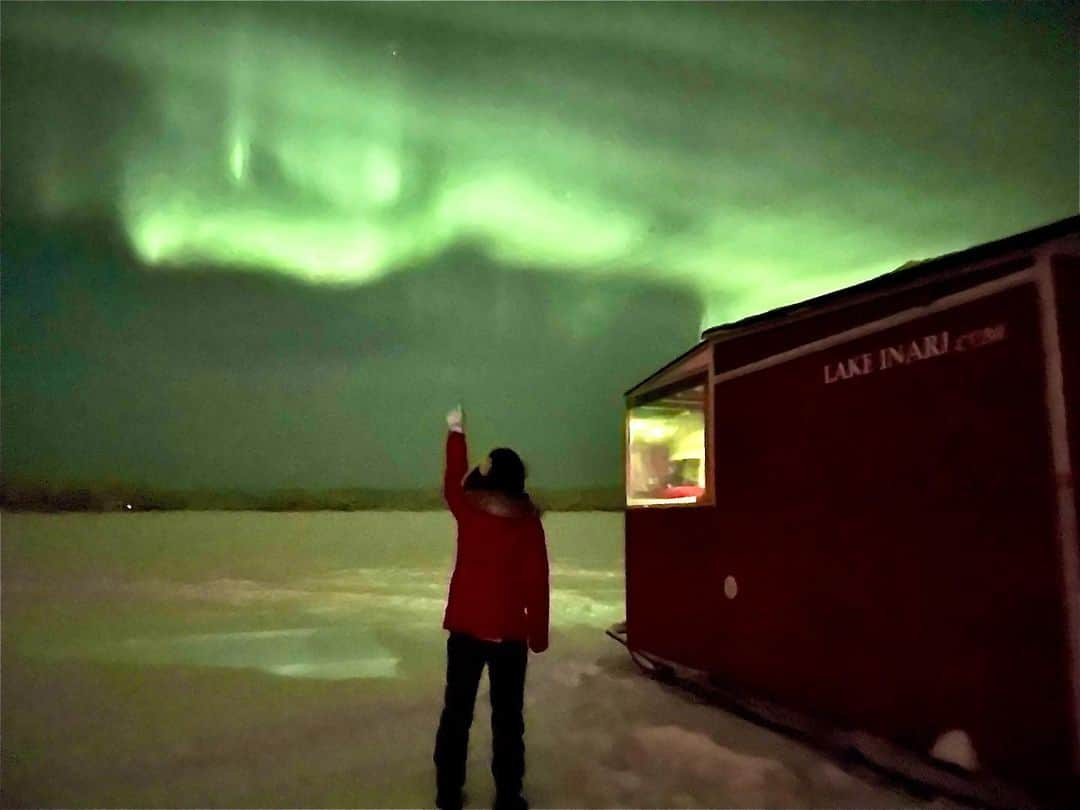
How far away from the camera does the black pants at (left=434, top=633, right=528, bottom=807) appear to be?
3.20m

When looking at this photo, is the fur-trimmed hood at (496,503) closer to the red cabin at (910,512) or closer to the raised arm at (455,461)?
the raised arm at (455,461)

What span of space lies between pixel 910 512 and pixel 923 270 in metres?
1.18

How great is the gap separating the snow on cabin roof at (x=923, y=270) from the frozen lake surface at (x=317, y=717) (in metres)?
2.43

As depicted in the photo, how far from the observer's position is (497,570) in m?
3.23

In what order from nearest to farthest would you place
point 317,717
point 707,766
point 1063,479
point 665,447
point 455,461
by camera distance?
point 1063,479 < point 455,461 < point 707,766 < point 317,717 < point 665,447

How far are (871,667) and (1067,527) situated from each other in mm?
1273

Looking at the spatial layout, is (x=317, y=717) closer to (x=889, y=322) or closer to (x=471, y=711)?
(x=471, y=711)

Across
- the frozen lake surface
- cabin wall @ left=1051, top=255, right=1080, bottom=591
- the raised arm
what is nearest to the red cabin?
cabin wall @ left=1051, top=255, right=1080, bottom=591

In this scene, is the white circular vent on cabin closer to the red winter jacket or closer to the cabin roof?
the red winter jacket

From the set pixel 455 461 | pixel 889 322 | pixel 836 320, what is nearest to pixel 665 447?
pixel 836 320

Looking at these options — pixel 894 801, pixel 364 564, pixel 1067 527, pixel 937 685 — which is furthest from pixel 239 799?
pixel 364 564

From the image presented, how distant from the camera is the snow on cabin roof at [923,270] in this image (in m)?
3.21

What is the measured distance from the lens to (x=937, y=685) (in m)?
3.58

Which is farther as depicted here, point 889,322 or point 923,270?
point 889,322
